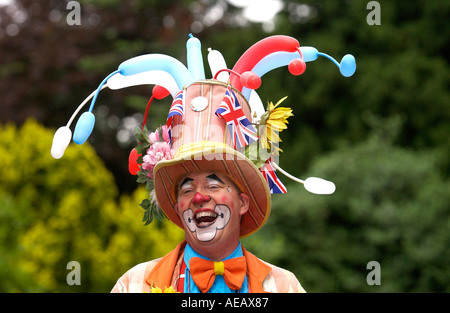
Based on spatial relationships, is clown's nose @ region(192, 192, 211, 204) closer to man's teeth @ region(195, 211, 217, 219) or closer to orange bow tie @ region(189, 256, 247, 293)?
man's teeth @ region(195, 211, 217, 219)

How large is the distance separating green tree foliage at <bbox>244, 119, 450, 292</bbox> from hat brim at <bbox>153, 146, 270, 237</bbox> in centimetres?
358

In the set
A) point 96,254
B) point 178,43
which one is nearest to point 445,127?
point 178,43

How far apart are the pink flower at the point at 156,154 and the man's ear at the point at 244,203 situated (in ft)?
1.28

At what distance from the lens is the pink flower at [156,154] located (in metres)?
3.15

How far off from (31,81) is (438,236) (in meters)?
6.70

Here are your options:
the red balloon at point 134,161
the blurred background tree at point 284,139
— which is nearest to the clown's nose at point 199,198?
the red balloon at point 134,161

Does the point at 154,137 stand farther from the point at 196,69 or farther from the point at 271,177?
the point at 271,177

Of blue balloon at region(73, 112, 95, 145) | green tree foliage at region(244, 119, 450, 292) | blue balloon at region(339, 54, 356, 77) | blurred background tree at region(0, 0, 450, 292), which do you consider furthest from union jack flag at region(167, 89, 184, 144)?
green tree foliage at region(244, 119, 450, 292)

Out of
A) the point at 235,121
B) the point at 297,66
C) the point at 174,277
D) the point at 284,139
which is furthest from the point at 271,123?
the point at 284,139

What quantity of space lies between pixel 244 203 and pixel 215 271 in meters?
0.35

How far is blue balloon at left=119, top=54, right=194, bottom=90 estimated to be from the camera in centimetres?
328

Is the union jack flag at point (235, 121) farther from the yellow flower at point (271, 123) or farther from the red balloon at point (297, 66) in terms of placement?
the red balloon at point (297, 66)

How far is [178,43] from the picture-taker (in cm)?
1088
